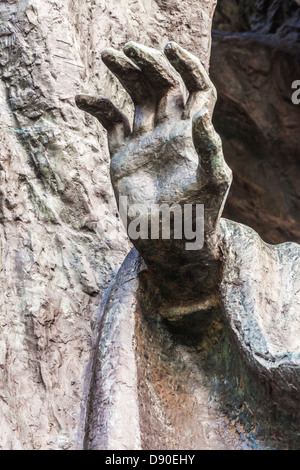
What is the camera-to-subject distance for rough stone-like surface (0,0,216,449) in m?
1.79

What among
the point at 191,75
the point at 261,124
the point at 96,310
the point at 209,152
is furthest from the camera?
the point at 261,124

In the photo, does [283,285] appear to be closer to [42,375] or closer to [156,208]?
[156,208]

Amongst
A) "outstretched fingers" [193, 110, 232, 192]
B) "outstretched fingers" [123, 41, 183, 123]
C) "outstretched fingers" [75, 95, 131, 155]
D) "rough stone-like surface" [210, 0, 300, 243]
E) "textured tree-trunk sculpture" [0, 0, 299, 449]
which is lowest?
"textured tree-trunk sculpture" [0, 0, 299, 449]

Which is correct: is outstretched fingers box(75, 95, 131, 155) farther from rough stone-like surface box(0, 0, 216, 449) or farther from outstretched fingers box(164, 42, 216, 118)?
rough stone-like surface box(0, 0, 216, 449)

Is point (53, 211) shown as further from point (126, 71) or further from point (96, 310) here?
point (126, 71)

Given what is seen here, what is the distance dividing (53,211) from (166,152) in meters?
0.43

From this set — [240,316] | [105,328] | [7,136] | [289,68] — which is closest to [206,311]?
[240,316]

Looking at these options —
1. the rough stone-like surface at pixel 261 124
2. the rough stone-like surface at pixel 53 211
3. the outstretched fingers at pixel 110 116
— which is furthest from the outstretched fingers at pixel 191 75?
the rough stone-like surface at pixel 261 124

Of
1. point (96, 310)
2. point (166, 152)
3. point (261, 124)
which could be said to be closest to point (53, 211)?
point (96, 310)

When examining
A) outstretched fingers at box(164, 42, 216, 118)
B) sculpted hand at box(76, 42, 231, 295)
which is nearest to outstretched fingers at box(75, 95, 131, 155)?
sculpted hand at box(76, 42, 231, 295)

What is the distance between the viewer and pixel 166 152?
173 centimetres

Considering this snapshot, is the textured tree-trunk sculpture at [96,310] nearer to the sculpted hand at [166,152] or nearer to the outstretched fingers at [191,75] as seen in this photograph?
the sculpted hand at [166,152]

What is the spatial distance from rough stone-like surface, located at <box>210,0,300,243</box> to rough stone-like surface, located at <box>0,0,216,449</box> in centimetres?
189

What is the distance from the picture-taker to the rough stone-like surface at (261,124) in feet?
14.4
